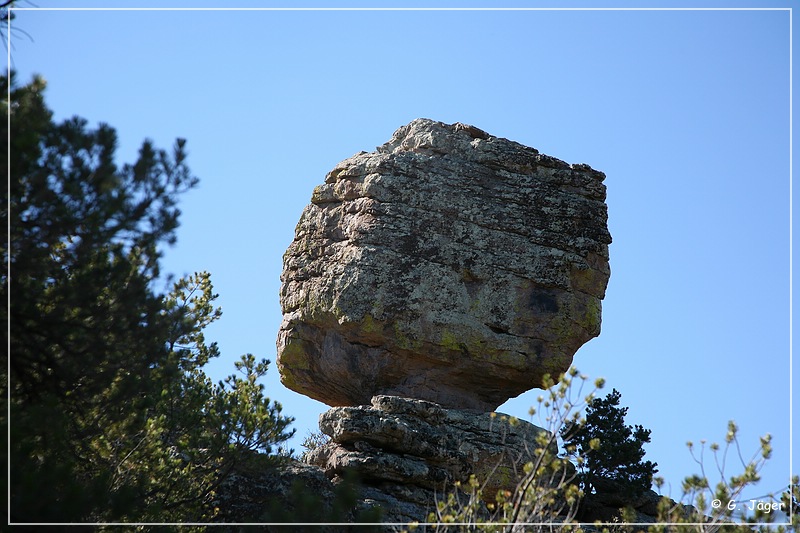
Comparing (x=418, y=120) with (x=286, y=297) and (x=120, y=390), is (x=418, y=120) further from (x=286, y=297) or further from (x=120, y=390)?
(x=120, y=390)

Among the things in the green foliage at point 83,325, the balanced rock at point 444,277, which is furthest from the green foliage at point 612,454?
the green foliage at point 83,325

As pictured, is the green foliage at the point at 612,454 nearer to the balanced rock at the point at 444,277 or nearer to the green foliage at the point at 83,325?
the balanced rock at the point at 444,277

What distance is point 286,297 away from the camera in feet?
72.9

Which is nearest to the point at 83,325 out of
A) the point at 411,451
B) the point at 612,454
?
the point at 411,451

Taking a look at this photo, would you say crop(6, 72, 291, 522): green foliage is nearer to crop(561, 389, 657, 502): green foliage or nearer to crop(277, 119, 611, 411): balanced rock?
crop(277, 119, 611, 411): balanced rock

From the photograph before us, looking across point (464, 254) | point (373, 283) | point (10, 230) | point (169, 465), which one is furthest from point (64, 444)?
point (464, 254)

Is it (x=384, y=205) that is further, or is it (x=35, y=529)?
(x=384, y=205)

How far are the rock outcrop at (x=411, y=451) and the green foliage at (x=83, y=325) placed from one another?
11.8ft

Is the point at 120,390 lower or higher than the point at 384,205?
lower

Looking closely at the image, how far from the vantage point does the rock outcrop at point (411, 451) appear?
1881 centimetres

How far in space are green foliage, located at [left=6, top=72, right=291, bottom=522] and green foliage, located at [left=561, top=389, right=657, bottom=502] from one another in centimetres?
1049

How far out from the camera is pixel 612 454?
2459 cm

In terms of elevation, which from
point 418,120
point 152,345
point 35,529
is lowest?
point 35,529

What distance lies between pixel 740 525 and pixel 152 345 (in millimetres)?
7525
